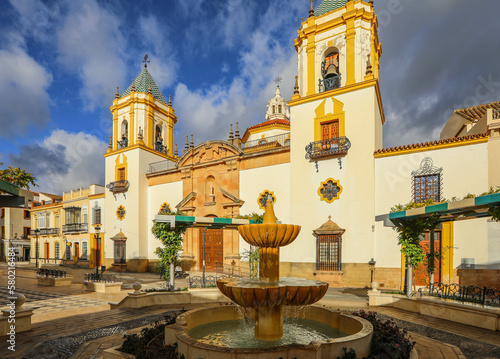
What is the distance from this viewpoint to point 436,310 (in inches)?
357

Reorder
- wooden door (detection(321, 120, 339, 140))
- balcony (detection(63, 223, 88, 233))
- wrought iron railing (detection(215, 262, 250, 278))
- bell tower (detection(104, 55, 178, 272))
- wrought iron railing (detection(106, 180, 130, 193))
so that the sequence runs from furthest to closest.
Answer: balcony (detection(63, 223, 88, 233)) < wrought iron railing (detection(106, 180, 130, 193)) < bell tower (detection(104, 55, 178, 272)) < wrought iron railing (detection(215, 262, 250, 278)) < wooden door (detection(321, 120, 339, 140))

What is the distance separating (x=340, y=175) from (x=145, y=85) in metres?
19.7

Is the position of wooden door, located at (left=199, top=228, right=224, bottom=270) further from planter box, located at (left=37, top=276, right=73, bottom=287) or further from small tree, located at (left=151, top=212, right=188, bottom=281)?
small tree, located at (left=151, top=212, right=188, bottom=281)

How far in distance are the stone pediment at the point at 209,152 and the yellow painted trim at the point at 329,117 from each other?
5456mm

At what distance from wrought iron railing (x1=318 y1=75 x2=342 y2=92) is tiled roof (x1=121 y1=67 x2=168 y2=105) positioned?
1634 cm

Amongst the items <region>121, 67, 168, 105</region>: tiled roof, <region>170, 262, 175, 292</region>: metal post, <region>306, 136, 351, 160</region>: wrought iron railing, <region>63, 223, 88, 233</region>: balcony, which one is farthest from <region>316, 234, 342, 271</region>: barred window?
<region>63, 223, 88, 233</region>: balcony

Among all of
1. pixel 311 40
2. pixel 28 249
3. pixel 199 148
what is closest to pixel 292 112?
pixel 311 40

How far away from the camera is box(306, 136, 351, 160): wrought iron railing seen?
16.3 metres

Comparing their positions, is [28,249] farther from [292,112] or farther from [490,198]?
[490,198]

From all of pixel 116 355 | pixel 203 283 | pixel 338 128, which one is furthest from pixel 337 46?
pixel 116 355

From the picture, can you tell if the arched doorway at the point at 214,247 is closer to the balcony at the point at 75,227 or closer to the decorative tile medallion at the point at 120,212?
the decorative tile medallion at the point at 120,212

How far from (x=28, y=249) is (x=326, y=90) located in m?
46.8

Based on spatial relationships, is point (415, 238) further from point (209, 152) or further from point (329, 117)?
point (209, 152)

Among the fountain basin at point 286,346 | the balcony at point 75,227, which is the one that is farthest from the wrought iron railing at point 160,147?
the fountain basin at point 286,346
